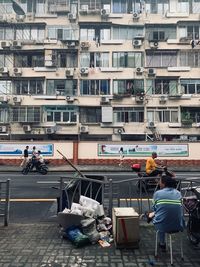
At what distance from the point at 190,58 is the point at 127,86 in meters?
8.19

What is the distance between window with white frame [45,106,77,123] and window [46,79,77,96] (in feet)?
6.00

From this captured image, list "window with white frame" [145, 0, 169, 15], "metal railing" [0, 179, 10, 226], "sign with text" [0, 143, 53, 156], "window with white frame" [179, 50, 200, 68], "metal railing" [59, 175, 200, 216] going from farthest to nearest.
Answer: "window with white frame" [145, 0, 169, 15] < "window with white frame" [179, 50, 200, 68] < "sign with text" [0, 143, 53, 156] < "metal railing" [0, 179, 10, 226] < "metal railing" [59, 175, 200, 216]

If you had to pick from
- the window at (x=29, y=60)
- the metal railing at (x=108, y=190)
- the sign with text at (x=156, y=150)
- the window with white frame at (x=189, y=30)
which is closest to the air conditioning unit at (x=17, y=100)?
the window at (x=29, y=60)

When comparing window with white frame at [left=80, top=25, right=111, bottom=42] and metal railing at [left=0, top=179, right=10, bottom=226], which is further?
window with white frame at [left=80, top=25, right=111, bottom=42]

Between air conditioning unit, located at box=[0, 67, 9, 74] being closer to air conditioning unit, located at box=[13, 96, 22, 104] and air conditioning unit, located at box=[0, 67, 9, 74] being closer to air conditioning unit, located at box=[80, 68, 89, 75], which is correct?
air conditioning unit, located at box=[13, 96, 22, 104]

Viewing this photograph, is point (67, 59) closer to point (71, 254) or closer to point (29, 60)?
point (29, 60)

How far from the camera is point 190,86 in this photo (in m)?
36.4

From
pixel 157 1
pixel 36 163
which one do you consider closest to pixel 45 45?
pixel 157 1

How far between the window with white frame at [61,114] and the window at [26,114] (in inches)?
43.0

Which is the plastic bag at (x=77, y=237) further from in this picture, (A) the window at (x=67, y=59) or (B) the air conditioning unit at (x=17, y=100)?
(A) the window at (x=67, y=59)

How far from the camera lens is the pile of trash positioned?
5.87m

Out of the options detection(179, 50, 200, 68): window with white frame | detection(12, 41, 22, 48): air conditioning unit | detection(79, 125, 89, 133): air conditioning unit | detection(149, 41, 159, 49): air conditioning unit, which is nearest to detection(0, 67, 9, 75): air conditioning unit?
detection(12, 41, 22, 48): air conditioning unit

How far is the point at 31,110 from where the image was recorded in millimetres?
36062

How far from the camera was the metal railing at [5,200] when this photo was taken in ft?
23.7
